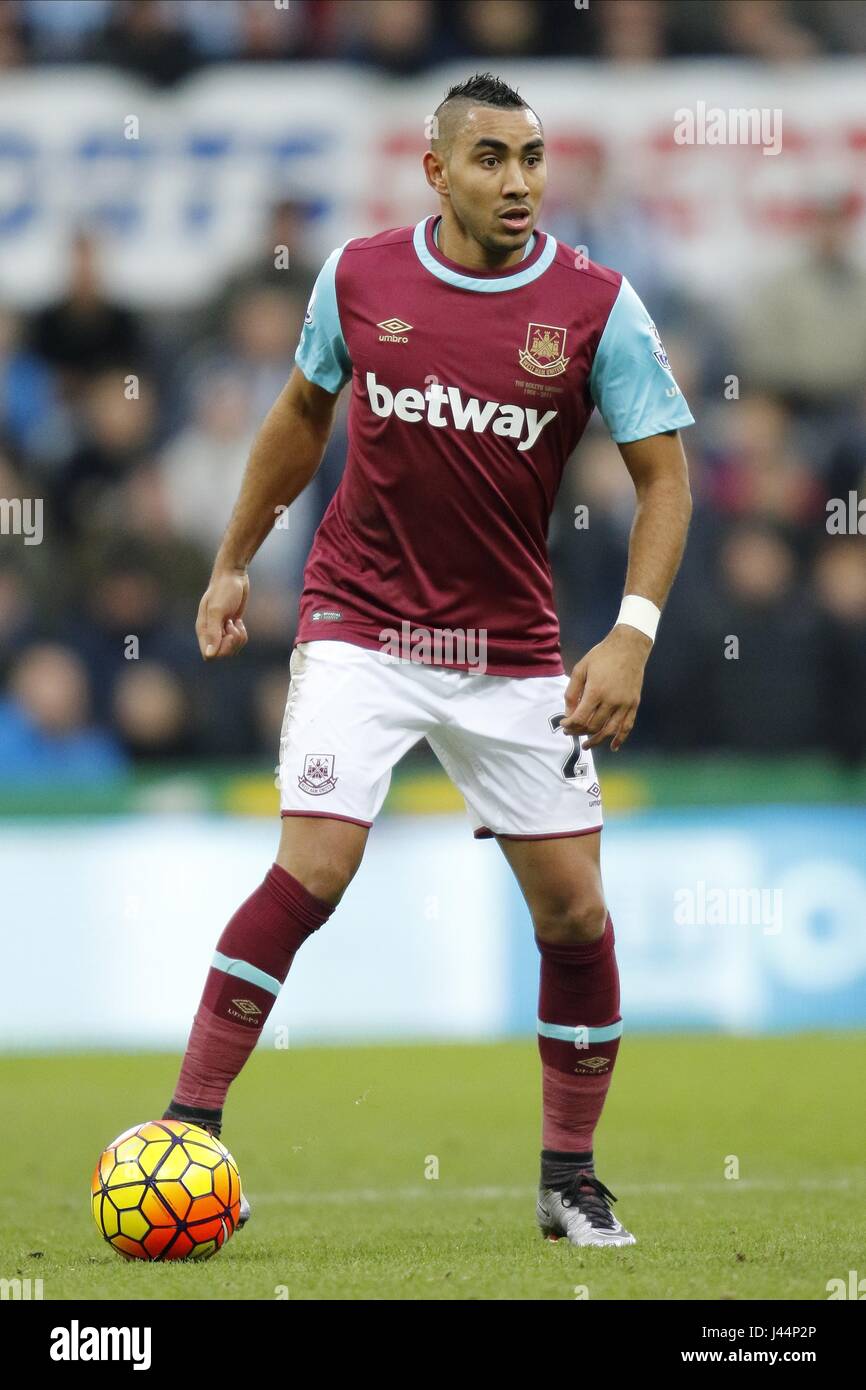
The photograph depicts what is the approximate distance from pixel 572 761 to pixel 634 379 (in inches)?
34.6

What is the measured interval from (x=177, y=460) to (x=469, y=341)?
6.36m

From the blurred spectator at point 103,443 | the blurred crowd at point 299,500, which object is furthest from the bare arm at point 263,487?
the blurred spectator at point 103,443

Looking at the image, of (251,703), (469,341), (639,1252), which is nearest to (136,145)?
(251,703)

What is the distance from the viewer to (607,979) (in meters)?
5.17

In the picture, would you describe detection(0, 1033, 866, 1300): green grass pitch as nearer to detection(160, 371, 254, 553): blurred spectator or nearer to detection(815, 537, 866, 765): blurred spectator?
detection(815, 537, 866, 765): blurred spectator

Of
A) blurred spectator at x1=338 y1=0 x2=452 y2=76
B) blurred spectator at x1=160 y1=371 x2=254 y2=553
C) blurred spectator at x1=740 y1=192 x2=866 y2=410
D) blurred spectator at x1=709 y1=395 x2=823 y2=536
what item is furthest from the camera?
blurred spectator at x1=338 y1=0 x2=452 y2=76

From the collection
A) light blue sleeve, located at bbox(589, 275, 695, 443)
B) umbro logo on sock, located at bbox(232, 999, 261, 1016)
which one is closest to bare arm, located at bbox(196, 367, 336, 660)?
light blue sleeve, located at bbox(589, 275, 695, 443)

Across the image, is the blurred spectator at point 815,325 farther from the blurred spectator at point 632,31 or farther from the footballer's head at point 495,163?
the footballer's head at point 495,163

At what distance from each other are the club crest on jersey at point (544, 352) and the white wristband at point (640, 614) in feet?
1.77

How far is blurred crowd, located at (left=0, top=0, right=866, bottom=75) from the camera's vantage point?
12438mm

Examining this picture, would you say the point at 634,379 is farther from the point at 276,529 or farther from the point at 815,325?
the point at 815,325

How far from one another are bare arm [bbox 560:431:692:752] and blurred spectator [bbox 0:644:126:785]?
554 centimetres

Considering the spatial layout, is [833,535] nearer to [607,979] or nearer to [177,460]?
[177,460]

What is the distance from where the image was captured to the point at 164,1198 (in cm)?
456
